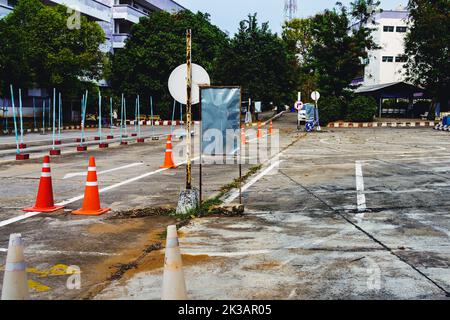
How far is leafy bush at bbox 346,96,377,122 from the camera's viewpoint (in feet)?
145

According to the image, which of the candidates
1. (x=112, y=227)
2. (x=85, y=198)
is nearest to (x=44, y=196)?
(x=85, y=198)

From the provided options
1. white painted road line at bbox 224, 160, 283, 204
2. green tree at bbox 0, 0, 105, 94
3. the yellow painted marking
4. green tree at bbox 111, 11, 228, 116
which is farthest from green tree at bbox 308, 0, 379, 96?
the yellow painted marking

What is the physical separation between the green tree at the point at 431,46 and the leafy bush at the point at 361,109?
747 centimetres

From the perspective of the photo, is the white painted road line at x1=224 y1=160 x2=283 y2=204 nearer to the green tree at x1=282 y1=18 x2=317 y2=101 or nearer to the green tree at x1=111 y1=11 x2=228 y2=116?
the green tree at x1=111 y1=11 x2=228 y2=116

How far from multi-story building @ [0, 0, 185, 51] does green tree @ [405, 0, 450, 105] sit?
94.8ft

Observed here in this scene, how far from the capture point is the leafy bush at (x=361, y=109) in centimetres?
4416

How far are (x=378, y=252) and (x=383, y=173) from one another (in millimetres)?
7474

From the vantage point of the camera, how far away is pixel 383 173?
41.6ft

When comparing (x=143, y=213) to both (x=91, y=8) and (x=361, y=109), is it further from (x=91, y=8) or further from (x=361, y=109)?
(x=91, y=8)

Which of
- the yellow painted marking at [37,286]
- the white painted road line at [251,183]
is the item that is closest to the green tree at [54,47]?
the white painted road line at [251,183]

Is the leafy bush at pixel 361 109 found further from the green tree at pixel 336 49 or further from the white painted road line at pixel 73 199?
the white painted road line at pixel 73 199

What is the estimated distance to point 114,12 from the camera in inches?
2233

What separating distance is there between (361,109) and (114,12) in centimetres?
2902

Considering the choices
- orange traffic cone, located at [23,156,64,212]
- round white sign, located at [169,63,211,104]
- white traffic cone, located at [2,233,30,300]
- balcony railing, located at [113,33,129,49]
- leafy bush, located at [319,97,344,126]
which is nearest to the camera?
white traffic cone, located at [2,233,30,300]
